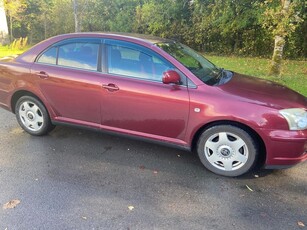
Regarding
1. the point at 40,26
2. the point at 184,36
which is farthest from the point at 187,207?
the point at 40,26

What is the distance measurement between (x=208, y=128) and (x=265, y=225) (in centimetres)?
123

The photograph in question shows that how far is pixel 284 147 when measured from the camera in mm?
3357

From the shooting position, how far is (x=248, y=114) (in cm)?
339

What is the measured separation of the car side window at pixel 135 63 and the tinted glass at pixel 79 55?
0.24 metres

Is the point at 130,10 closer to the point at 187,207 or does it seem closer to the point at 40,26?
the point at 40,26

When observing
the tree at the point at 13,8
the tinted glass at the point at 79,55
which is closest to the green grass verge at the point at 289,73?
the tinted glass at the point at 79,55

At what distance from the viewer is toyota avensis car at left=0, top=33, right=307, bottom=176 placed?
3426 millimetres

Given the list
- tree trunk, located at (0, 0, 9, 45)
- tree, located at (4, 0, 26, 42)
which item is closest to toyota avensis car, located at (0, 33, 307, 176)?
tree, located at (4, 0, 26, 42)

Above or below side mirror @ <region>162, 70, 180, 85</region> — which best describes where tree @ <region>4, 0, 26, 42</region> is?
above

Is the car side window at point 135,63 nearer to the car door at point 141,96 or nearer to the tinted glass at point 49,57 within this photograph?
the car door at point 141,96

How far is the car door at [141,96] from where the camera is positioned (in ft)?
12.0

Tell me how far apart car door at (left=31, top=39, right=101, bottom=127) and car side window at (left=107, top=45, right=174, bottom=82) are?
22cm

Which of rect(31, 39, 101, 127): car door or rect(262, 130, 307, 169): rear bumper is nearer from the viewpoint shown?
rect(262, 130, 307, 169): rear bumper

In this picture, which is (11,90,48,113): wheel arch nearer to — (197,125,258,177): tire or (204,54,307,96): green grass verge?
(197,125,258,177): tire
